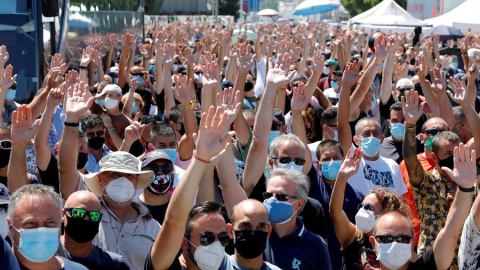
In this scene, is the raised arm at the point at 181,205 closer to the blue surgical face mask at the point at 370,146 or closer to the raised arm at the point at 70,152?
the raised arm at the point at 70,152

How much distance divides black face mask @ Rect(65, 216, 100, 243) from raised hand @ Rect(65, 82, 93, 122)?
116 centimetres

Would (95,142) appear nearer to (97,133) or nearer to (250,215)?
(97,133)

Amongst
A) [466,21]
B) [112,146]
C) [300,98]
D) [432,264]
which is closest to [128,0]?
[466,21]

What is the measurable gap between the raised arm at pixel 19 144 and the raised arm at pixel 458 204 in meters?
2.40

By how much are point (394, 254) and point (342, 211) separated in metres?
0.72

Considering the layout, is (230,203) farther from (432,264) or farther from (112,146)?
(112,146)

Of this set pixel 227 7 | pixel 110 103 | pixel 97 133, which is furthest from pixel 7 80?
pixel 227 7

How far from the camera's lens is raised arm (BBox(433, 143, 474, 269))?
485 centimetres

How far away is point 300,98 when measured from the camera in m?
7.11

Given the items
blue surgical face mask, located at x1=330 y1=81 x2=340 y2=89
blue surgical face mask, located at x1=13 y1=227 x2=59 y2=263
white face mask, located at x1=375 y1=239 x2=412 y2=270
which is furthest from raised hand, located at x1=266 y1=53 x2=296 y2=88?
blue surgical face mask, located at x1=330 y1=81 x2=340 y2=89

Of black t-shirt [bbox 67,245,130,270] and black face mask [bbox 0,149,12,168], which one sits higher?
black face mask [bbox 0,149,12,168]

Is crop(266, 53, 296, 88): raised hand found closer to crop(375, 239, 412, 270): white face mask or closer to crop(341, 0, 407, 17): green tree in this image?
crop(375, 239, 412, 270): white face mask

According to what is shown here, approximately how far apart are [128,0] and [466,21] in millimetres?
8835

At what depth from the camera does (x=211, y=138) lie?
4344mm
